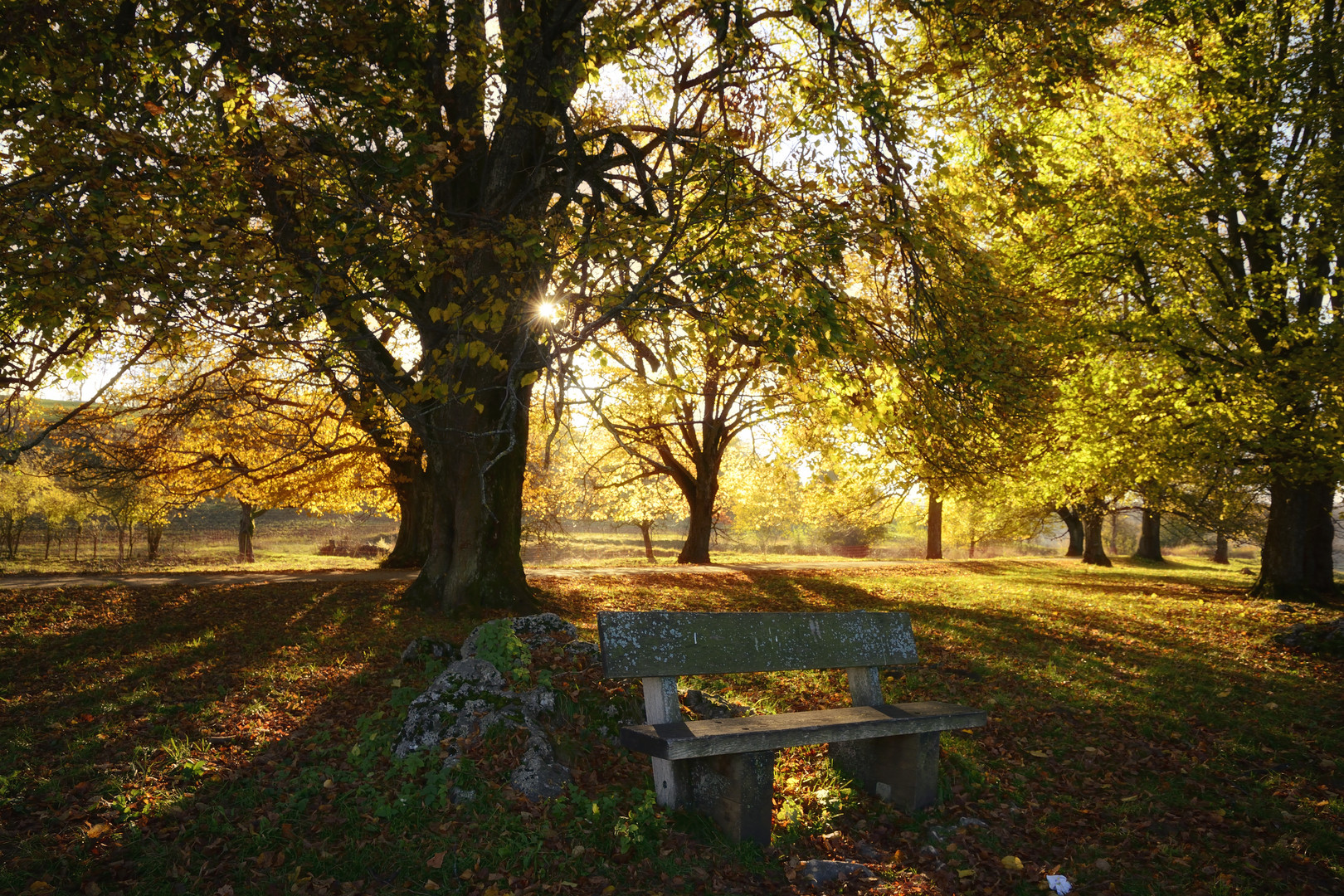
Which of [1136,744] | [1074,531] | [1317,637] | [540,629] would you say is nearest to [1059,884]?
[1136,744]

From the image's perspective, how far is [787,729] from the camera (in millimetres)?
4168

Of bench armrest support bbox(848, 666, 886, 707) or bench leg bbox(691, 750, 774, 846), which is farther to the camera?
bench armrest support bbox(848, 666, 886, 707)

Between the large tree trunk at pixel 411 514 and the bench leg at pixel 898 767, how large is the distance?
13713 millimetres

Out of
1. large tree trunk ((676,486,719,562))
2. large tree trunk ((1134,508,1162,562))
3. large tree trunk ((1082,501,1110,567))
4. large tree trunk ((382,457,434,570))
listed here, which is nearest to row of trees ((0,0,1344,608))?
large tree trunk ((382,457,434,570))

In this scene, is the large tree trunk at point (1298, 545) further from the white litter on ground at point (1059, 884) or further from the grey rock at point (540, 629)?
the grey rock at point (540, 629)

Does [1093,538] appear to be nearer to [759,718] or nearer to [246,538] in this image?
[759,718]

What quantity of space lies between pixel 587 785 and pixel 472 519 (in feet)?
21.0

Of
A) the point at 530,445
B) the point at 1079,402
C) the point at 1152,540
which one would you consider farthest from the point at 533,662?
the point at 1152,540

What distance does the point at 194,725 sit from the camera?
5344 millimetres

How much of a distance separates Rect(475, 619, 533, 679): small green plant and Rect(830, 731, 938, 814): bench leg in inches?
90.6

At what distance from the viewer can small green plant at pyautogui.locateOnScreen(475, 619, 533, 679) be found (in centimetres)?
509

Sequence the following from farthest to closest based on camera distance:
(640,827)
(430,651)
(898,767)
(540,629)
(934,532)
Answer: (934,532) < (430,651) < (540,629) < (898,767) < (640,827)

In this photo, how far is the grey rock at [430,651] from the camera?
6375 mm

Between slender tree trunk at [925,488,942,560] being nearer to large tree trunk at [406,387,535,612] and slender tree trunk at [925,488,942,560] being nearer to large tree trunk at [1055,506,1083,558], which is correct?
large tree trunk at [1055,506,1083,558]
